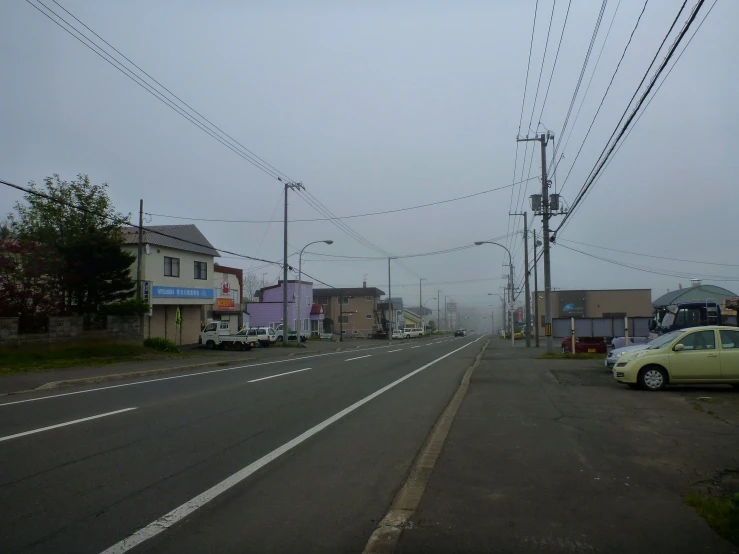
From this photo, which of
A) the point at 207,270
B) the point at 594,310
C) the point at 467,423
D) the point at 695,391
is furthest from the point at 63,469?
the point at 594,310

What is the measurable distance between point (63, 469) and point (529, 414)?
A: 731 cm

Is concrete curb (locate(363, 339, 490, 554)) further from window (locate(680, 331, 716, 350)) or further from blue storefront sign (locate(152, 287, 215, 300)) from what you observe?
blue storefront sign (locate(152, 287, 215, 300))

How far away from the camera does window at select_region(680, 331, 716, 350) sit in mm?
13227

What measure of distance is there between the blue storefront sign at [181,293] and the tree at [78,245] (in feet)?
21.5

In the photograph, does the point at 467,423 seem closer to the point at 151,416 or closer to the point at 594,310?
the point at 151,416

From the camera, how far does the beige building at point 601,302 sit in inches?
2931

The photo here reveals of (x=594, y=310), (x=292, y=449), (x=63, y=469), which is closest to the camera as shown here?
(x=63, y=469)

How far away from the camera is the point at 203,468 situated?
698cm

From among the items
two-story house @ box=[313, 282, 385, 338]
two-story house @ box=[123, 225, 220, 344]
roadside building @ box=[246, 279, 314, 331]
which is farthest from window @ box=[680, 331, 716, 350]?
two-story house @ box=[313, 282, 385, 338]

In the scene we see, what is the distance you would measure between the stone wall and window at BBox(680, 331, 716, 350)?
72.2 feet

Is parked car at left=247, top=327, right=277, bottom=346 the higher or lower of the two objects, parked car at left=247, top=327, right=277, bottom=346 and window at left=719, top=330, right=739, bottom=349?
the lower

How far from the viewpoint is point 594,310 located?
254ft

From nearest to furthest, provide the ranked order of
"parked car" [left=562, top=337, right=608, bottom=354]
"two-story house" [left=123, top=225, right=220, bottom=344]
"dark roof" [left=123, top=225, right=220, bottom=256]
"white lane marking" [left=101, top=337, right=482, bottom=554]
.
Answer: "white lane marking" [left=101, top=337, right=482, bottom=554], "parked car" [left=562, top=337, right=608, bottom=354], "two-story house" [left=123, top=225, right=220, bottom=344], "dark roof" [left=123, top=225, right=220, bottom=256]

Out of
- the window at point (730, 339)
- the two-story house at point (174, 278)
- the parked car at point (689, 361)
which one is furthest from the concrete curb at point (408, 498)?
the two-story house at point (174, 278)
